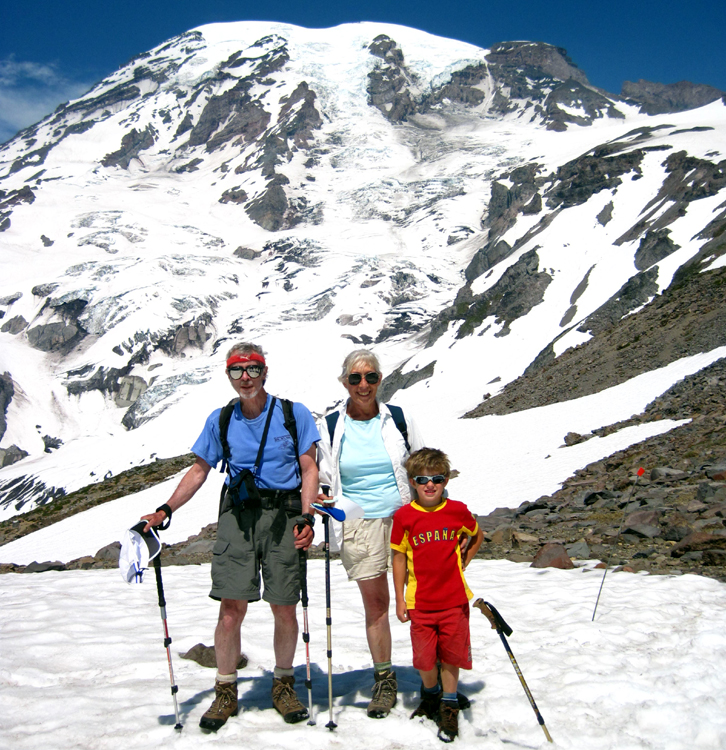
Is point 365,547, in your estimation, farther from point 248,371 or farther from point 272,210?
point 272,210

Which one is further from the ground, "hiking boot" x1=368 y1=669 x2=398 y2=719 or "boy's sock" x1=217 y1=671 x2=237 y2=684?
"boy's sock" x1=217 y1=671 x2=237 y2=684

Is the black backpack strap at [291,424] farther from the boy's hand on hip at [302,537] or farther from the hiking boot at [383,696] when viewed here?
the hiking boot at [383,696]

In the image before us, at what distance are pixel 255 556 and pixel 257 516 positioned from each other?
277mm

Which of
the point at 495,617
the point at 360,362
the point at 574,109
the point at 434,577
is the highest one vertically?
the point at 574,109

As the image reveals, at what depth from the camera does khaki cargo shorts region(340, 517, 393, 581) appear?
4473 mm

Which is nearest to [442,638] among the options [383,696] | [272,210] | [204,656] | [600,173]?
[383,696]

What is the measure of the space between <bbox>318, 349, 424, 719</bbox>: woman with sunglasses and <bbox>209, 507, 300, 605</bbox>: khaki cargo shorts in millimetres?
367

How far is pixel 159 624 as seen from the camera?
279 inches

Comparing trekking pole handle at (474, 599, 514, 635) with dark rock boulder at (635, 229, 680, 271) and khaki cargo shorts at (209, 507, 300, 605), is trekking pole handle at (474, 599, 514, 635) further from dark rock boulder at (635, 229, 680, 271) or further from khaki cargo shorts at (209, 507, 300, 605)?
dark rock boulder at (635, 229, 680, 271)

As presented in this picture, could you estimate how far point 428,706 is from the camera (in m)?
4.31

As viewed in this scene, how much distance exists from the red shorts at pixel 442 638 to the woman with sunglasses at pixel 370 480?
0.99 ft

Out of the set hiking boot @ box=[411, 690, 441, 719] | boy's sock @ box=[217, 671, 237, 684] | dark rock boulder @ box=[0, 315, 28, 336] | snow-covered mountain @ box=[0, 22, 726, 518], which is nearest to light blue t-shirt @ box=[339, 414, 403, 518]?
hiking boot @ box=[411, 690, 441, 719]

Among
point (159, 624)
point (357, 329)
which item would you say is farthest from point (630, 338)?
point (357, 329)

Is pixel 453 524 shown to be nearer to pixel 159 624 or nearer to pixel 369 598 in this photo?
pixel 369 598
